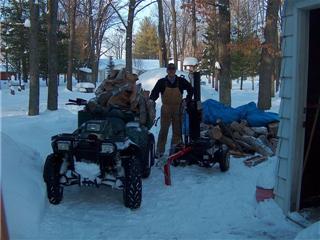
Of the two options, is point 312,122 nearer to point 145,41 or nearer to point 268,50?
point 268,50

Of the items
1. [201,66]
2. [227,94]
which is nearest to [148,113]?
[227,94]

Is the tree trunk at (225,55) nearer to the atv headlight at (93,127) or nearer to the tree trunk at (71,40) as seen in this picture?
the atv headlight at (93,127)

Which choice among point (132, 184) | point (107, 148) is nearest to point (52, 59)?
point (107, 148)

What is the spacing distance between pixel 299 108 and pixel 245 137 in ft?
15.4

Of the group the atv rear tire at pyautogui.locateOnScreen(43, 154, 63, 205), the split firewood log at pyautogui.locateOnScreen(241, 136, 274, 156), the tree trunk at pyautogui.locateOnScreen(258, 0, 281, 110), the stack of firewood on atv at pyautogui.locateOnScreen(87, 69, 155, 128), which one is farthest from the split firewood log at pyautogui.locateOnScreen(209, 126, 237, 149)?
the tree trunk at pyautogui.locateOnScreen(258, 0, 281, 110)

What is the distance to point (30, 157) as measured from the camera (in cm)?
762

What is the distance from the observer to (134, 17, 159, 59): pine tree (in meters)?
84.6

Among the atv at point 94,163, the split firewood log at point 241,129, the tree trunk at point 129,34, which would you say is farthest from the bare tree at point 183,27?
the atv at point 94,163

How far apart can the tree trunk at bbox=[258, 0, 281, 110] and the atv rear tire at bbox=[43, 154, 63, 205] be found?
1227 centimetres

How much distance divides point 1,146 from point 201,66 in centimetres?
5292

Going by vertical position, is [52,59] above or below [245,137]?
above

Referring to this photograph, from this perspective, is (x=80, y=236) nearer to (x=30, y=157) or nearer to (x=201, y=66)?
(x=30, y=157)

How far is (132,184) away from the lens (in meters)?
6.23

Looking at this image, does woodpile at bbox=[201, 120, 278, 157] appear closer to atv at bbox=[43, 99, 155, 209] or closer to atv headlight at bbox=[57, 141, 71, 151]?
atv at bbox=[43, 99, 155, 209]
